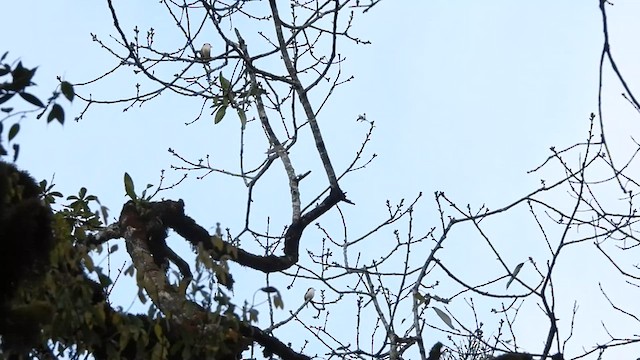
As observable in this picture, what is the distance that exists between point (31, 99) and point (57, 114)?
7 centimetres

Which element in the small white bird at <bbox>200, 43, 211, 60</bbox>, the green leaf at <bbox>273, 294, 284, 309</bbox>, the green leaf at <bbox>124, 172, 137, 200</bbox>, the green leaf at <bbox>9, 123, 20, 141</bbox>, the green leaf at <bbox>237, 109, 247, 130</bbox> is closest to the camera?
the green leaf at <bbox>9, 123, 20, 141</bbox>

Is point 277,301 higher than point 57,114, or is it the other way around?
point 57,114

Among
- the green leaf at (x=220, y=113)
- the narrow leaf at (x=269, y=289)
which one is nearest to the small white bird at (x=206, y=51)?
the green leaf at (x=220, y=113)

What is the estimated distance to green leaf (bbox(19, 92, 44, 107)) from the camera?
7.05 feet

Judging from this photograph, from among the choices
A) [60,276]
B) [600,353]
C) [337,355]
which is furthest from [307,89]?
[60,276]

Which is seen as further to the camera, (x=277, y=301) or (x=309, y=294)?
(x=309, y=294)

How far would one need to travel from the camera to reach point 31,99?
2150 millimetres

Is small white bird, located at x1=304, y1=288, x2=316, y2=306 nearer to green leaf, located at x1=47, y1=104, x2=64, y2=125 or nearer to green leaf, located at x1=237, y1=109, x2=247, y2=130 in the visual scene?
green leaf, located at x1=237, y1=109, x2=247, y2=130

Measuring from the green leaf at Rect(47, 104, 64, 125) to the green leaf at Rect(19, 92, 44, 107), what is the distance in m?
0.04

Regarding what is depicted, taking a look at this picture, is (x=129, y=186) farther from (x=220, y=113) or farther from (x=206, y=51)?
(x=206, y=51)

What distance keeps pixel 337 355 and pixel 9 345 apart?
64.7 inches

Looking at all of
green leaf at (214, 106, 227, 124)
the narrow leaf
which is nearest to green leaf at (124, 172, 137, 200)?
the narrow leaf

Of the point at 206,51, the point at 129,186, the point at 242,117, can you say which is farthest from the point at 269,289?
the point at 206,51

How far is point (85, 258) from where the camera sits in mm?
2289
